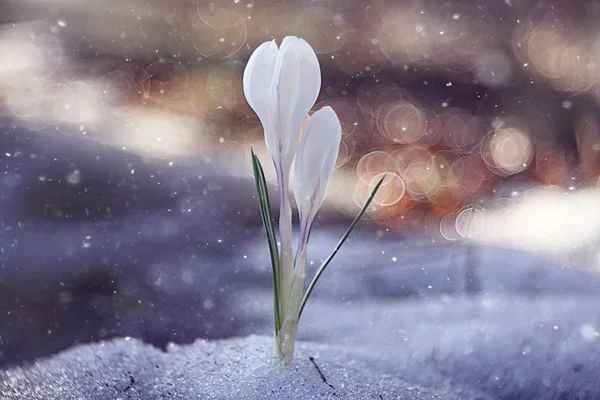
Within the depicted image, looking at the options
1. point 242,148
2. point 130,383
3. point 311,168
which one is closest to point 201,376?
point 130,383

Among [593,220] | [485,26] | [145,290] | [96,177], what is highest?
[485,26]

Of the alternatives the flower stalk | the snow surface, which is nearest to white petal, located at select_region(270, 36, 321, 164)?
the flower stalk

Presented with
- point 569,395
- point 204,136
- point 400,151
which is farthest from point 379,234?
point 569,395

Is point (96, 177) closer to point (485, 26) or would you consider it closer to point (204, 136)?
point (204, 136)

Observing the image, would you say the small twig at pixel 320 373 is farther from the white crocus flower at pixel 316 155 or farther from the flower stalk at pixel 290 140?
the white crocus flower at pixel 316 155

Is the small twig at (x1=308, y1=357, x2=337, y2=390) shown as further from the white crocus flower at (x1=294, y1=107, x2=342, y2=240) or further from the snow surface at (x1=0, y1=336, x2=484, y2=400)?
the white crocus flower at (x1=294, y1=107, x2=342, y2=240)

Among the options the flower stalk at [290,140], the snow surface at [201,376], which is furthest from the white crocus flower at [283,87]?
the snow surface at [201,376]

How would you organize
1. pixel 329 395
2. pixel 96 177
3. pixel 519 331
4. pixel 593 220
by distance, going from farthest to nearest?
1. pixel 593 220
2. pixel 96 177
3. pixel 519 331
4. pixel 329 395
